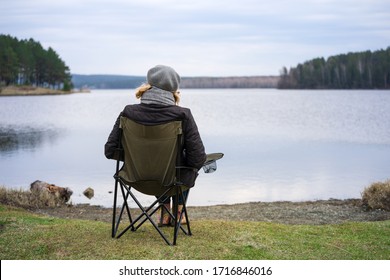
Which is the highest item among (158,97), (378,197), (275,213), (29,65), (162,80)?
(29,65)

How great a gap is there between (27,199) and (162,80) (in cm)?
712

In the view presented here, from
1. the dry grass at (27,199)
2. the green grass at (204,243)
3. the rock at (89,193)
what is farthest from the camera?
the rock at (89,193)

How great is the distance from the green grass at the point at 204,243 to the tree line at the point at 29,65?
10445 centimetres

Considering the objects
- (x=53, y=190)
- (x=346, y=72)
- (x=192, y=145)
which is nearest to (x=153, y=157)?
(x=192, y=145)

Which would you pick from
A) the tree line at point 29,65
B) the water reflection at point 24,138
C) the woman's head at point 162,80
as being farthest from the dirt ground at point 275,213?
the tree line at point 29,65

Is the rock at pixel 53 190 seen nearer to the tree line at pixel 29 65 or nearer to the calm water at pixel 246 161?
the calm water at pixel 246 161

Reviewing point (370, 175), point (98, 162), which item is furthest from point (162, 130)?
point (98, 162)

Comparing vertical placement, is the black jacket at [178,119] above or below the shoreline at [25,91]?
above

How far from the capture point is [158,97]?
6.30m

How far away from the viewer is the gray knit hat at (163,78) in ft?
20.9

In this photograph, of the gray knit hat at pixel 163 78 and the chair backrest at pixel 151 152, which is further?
the gray knit hat at pixel 163 78

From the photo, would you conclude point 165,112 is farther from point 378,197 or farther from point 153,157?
point 378,197

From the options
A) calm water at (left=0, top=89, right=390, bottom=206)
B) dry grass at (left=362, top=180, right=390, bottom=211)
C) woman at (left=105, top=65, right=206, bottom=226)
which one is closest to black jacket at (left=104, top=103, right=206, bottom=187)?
woman at (left=105, top=65, right=206, bottom=226)

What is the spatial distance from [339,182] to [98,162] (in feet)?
30.2
